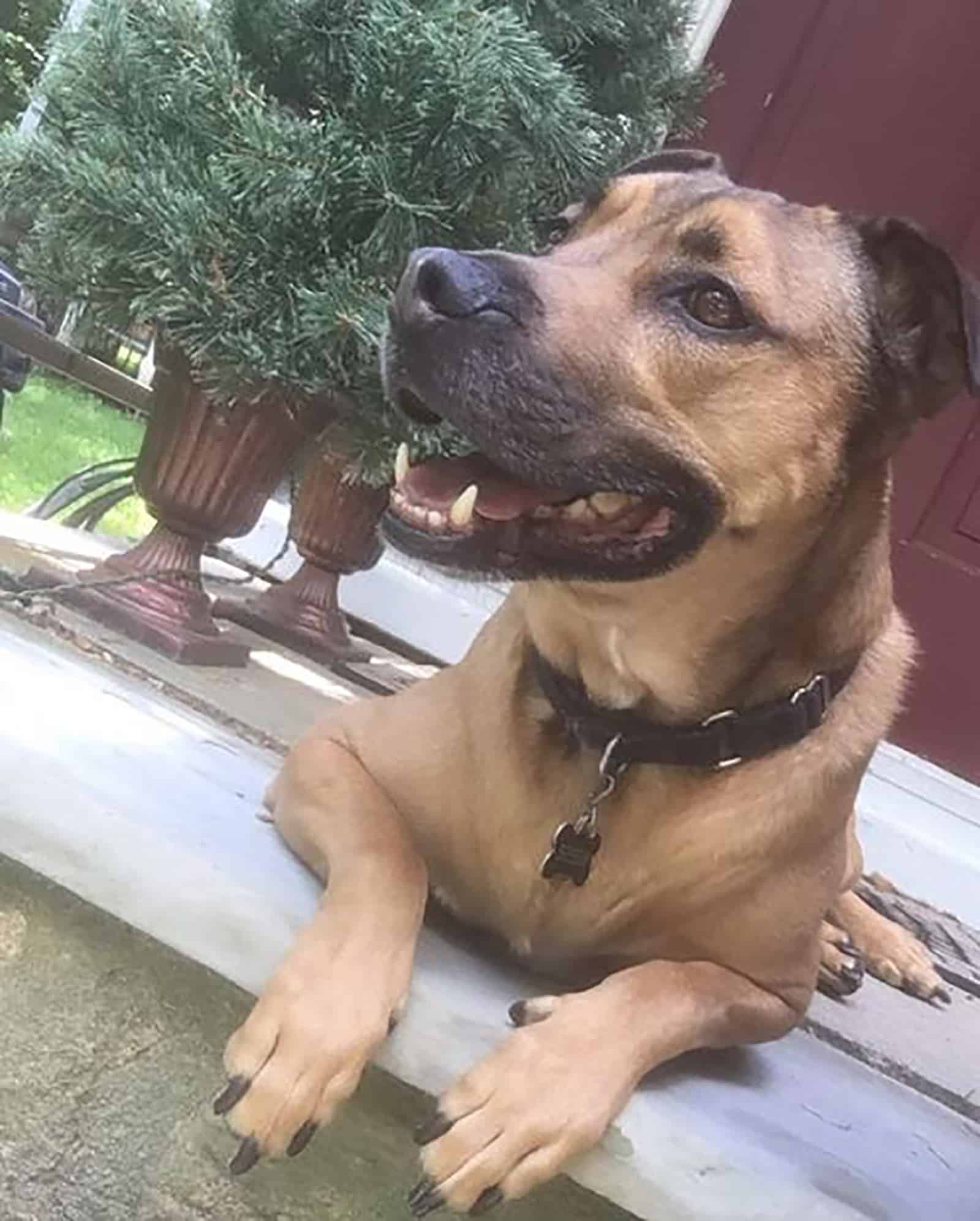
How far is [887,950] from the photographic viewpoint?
2.54 m

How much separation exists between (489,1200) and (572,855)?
394 millimetres

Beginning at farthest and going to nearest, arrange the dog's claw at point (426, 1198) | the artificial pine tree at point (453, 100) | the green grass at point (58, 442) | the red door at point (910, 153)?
the green grass at point (58, 442), the red door at point (910, 153), the artificial pine tree at point (453, 100), the dog's claw at point (426, 1198)

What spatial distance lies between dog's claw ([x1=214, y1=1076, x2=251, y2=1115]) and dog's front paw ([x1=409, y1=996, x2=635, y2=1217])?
0.15m

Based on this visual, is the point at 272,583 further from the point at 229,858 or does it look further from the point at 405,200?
the point at 229,858

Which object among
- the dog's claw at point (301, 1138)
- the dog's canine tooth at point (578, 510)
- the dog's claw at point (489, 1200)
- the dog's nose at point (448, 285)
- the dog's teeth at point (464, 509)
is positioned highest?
A: the dog's nose at point (448, 285)

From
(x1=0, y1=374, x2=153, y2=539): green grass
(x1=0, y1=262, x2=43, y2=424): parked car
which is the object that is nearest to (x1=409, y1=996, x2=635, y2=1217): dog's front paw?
(x1=0, y1=262, x2=43, y2=424): parked car

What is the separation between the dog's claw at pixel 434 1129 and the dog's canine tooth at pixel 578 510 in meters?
0.58

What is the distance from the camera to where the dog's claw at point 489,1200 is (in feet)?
4.22

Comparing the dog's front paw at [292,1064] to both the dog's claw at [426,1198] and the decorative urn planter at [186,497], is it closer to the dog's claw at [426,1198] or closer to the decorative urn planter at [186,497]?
the dog's claw at [426,1198]

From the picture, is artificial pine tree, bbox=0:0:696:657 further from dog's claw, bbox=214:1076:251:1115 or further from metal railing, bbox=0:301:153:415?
dog's claw, bbox=214:1076:251:1115

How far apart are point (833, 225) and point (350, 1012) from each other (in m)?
0.96

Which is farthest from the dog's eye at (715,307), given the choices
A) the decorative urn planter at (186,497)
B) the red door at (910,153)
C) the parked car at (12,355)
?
the red door at (910,153)

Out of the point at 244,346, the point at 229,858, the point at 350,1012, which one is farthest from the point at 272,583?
the point at 350,1012

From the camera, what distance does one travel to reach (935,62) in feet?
11.1
